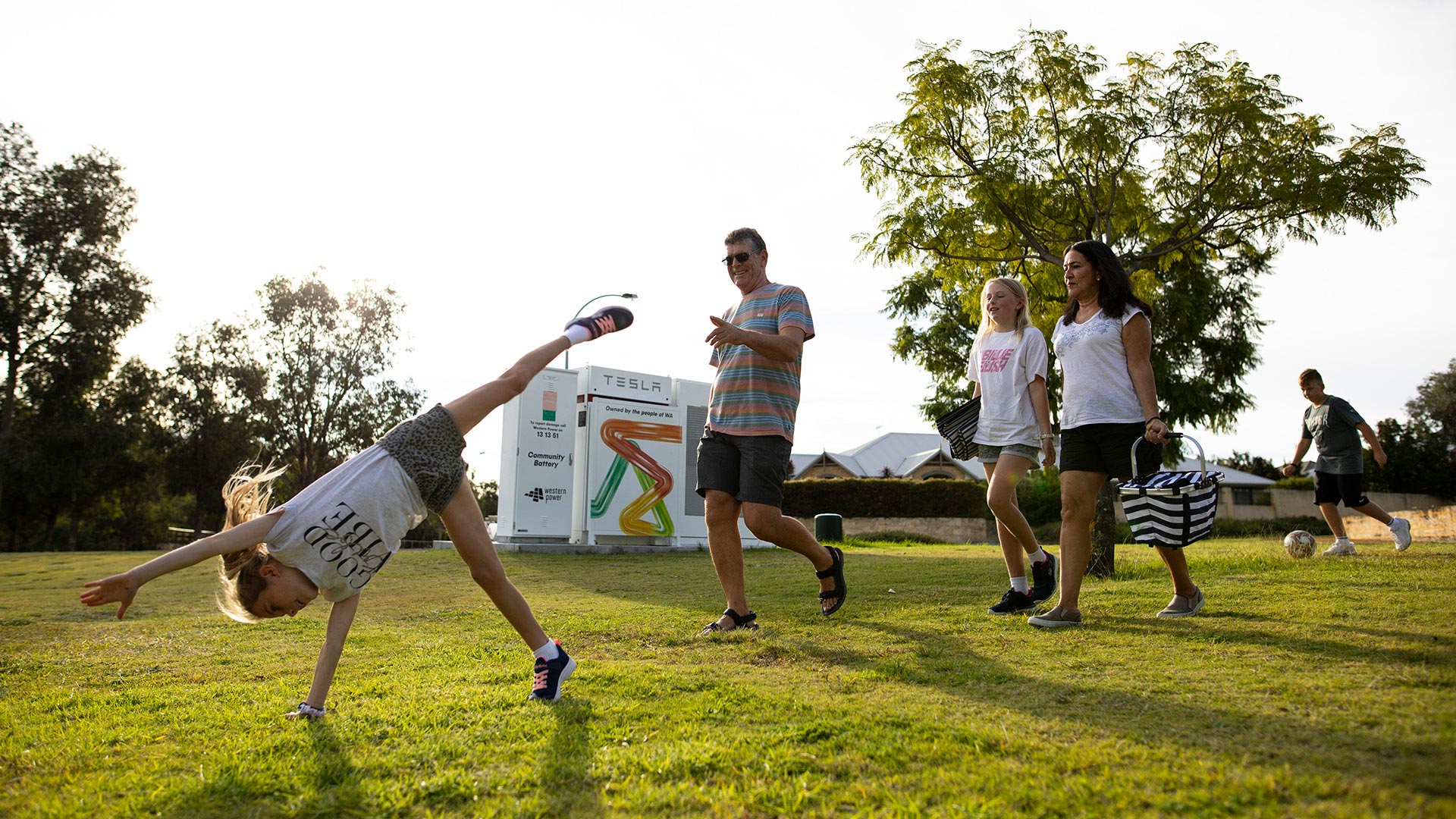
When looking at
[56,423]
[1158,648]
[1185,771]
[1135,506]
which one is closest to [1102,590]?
[1135,506]

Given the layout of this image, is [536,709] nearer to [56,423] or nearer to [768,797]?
[768,797]

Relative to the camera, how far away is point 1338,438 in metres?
8.73

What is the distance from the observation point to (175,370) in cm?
3391

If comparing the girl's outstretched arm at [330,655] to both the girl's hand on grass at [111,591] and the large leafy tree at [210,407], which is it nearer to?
the girl's hand on grass at [111,591]

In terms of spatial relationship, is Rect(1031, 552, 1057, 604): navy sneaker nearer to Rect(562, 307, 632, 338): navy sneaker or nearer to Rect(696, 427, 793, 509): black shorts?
Rect(696, 427, 793, 509): black shorts

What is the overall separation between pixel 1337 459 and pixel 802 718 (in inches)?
326

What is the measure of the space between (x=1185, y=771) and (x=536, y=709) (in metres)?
2.04

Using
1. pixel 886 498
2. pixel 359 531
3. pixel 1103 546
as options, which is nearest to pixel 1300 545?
pixel 1103 546

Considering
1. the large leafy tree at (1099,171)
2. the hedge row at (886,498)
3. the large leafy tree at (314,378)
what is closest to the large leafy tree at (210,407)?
the large leafy tree at (314,378)

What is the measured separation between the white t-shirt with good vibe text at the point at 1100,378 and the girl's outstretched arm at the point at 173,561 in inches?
142

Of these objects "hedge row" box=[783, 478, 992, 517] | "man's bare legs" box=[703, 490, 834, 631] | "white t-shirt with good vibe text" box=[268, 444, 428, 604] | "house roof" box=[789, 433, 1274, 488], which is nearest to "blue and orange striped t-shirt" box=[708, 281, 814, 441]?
"man's bare legs" box=[703, 490, 834, 631]

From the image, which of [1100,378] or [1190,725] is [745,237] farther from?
[1190,725]

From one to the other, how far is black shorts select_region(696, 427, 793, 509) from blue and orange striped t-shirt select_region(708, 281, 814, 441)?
58 millimetres

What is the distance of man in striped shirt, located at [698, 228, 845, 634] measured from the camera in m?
4.74
